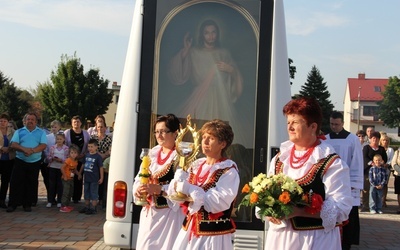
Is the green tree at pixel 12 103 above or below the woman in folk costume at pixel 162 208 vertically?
above

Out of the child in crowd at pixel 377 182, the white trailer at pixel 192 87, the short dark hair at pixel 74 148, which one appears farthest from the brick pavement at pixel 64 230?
the white trailer at pixel 192 87

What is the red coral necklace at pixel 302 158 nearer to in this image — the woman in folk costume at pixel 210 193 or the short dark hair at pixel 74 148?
the woman in folk costume at pixel 210 193

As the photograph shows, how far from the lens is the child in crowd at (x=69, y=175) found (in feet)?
36.1

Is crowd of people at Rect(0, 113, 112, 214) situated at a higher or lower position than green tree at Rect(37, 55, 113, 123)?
lower

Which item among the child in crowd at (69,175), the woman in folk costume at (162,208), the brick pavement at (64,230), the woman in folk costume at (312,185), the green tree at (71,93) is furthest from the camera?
the green tree at (71,93)

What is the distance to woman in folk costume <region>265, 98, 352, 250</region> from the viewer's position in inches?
139

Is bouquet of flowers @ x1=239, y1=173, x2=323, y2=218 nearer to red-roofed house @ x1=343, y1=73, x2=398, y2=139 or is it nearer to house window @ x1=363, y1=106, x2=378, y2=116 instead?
red-roofed house @ x1=343, y1=73, x2=398, y2=139

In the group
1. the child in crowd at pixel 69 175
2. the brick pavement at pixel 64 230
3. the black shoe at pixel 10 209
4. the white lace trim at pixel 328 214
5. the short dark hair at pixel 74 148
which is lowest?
the brick pavement at pixel 64 230

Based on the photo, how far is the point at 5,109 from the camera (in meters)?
53.9

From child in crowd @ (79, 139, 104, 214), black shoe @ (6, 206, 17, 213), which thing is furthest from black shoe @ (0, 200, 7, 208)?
child in crowd @ (79, 139, 104, 214)

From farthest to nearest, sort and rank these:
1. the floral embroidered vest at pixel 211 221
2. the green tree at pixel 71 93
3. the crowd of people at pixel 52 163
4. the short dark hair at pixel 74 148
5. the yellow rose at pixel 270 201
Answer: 1. the green tree at pixel 71 93
2. the short dark hair at pixel 74 148
3. the crowd of people at pixel 52 163
4. the floral embroidered vest at pixel 211 221
5. the yellow rose at pixel 270 201

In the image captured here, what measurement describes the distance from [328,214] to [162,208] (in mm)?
1939

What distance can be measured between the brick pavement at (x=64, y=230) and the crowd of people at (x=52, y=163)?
0.29 meters

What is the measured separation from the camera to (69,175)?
11.1m
